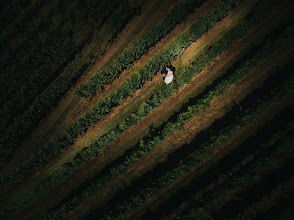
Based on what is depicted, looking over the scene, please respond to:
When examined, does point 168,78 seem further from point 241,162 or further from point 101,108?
point 241,162

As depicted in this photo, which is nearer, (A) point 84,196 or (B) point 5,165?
(A) point 84,196

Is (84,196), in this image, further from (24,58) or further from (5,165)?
(24,58)

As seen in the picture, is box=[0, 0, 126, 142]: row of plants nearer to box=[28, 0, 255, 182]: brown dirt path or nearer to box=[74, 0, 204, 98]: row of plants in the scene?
box=[74, 0, 204, 98]: row of plants

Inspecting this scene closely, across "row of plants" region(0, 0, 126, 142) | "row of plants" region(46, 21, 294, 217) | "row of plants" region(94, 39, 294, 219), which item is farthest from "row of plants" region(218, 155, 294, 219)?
"row of plants" region(0, 0, 126, 142)

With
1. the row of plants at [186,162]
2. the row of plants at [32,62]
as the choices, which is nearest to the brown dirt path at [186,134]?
the row of plants at [186,162]

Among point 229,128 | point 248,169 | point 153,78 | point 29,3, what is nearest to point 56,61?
point 29,3

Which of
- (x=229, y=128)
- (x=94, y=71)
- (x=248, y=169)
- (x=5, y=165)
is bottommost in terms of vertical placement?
(x=248, y=169)
